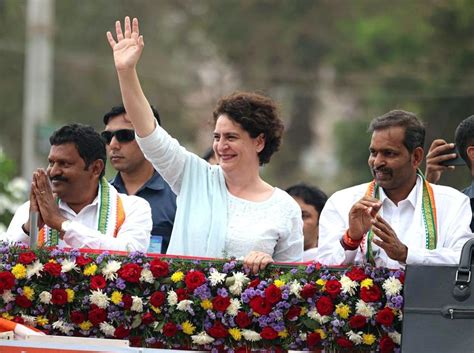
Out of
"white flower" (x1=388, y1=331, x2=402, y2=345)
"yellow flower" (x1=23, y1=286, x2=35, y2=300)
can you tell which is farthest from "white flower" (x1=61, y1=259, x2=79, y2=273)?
"white flower" (x1=388, y1=331, x2=402, y2=345)

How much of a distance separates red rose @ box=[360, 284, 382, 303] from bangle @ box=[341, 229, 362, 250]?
23 cm

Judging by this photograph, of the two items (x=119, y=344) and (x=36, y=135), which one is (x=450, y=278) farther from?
(x=36, y=135)

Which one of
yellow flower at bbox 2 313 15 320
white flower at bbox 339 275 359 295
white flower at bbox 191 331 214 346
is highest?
white flower at bbox 339 275 359 295

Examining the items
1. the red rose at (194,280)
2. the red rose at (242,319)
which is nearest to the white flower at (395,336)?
the red rose at (242,319)

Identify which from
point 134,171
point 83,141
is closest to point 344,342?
point 83,141

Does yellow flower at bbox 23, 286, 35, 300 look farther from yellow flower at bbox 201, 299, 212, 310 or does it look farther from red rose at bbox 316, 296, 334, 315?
red rose at bbox 316, 296, 334, 315

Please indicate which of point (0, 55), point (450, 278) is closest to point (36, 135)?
point (0, 55)

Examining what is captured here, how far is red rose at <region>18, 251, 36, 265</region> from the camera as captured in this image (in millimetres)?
7277

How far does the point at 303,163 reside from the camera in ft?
114

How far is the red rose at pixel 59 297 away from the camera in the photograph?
284 inches

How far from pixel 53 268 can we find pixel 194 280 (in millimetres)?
787

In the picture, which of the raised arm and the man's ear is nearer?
the raised arm

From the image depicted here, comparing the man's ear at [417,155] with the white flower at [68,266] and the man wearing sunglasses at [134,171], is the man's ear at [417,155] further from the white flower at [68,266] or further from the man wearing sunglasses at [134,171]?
the white flower at [68,266]

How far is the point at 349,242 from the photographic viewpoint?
7004 mm
